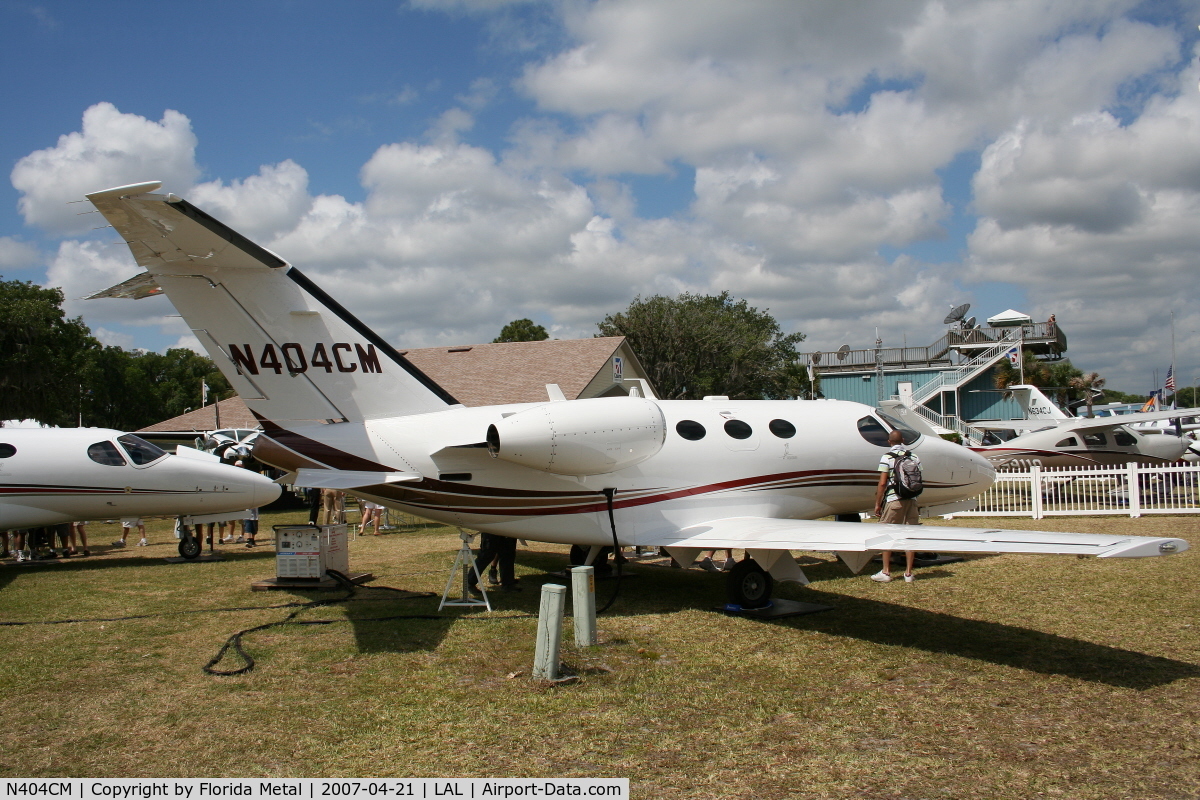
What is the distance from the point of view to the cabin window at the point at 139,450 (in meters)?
13.8

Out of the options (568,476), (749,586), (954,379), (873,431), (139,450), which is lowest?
(749,586)

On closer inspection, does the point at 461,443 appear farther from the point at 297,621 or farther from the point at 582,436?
the point at 297,621

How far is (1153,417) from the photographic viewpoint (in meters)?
22.6

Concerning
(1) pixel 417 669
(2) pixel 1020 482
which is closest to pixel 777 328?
(2) pixel 1020 482

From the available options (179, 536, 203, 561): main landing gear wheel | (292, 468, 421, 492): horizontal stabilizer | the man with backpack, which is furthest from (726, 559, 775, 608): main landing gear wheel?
(179, 536, 203, 561): main landing gear wheel

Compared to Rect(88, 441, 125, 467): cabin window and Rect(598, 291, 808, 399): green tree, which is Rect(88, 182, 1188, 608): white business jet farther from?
Rect(598, 291, 808, 399): green tree

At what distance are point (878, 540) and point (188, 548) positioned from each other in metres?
12.2

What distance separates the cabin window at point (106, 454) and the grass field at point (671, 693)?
4.14m

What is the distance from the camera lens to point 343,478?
8.34m

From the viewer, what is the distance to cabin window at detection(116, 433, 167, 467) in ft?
45.3

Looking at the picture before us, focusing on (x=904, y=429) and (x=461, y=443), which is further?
(x=904, y=429)

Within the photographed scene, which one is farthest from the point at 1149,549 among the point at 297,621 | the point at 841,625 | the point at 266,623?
the point at 266,623

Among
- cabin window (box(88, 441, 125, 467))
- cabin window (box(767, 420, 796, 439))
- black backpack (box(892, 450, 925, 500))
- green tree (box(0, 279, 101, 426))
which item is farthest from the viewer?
green tree (box(0, 279, 101, 426))

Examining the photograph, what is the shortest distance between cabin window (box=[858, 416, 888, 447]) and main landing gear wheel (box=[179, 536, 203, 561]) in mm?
11760
